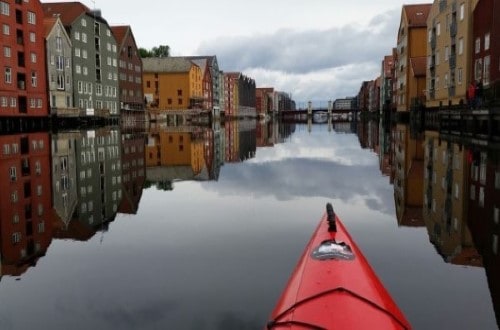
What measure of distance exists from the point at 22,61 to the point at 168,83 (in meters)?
57.8

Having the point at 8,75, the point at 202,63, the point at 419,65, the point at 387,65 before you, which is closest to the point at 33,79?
the point at 8,75

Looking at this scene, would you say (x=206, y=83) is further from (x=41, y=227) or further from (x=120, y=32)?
(x=41, y=227)

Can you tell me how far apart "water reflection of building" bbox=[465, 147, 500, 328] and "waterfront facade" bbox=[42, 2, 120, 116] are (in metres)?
61.9

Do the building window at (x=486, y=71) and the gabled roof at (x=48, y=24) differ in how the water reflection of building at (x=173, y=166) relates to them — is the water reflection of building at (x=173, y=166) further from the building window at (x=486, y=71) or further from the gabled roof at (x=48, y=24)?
the gabled roof at (x=48, y=24)

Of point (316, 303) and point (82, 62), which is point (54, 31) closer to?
point (82, 62)

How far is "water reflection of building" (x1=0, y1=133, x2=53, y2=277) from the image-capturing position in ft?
29.2

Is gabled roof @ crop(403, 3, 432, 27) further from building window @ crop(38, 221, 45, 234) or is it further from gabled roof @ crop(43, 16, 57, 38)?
building window @ crop(38, 221, 45, 234)

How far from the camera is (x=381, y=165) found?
79.7 ft

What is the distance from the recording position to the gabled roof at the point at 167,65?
112 metres

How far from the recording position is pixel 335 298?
404cm

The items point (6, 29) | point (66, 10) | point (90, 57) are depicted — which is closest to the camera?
point (6, 29)

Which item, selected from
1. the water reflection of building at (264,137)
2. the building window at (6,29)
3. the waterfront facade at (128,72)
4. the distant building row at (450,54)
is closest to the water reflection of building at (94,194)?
the water reflection of building at (264,137)

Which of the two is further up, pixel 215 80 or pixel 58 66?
pixel 215 80

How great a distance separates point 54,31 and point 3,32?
45.0 ft
